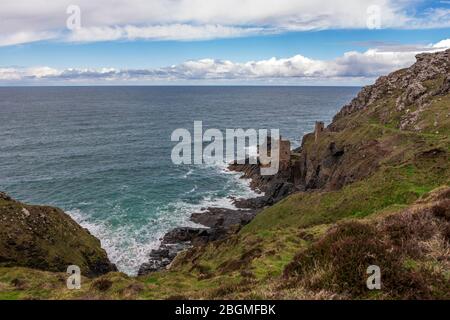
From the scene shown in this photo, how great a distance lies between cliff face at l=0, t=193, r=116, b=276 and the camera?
3550 centimetres

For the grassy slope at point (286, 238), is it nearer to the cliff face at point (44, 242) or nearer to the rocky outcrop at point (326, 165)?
the rocky outcrop at point (326, 165)

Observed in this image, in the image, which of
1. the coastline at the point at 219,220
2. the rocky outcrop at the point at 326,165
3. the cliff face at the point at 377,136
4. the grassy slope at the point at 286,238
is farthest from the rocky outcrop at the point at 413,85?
the coastline at the point at 219,220

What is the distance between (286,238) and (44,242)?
2269 centimetres

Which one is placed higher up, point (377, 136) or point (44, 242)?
point (377, 136)

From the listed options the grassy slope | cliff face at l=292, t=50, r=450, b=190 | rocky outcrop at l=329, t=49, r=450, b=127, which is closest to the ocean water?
cliff face at l=292, t=50, r=450, b=190

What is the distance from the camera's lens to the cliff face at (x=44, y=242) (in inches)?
1398

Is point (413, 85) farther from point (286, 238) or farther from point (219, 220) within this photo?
point (286, 238)

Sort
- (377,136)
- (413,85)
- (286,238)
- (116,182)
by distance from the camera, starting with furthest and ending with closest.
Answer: (413,85)
(116,182)
(377,136)
(286,238)

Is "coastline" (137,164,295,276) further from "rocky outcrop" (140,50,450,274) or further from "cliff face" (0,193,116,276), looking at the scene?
"cliff face" (0,193,116,276)

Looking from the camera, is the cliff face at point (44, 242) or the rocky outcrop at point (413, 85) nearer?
the cliff face at point (44, 242)

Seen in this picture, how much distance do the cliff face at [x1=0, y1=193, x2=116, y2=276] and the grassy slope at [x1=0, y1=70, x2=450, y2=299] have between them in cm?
641

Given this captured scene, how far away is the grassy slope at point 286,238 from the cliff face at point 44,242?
641cm

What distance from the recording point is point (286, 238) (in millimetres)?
31797

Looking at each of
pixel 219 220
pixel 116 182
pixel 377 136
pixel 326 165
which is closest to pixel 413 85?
pixel 377 136
